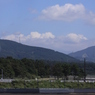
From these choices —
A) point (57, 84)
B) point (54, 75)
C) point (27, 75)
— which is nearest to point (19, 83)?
point (57, 84)

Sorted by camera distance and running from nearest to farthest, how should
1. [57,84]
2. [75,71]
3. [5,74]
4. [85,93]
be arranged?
[85,93], [57,84], [5,74], [75,71]

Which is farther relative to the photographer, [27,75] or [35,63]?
[35,63]

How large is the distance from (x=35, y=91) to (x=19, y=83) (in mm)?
10773

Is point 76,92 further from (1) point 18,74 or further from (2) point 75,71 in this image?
(2) point 75,71

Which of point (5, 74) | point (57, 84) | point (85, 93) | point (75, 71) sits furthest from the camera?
→ point (75, 71)

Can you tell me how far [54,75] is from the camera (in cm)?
9062

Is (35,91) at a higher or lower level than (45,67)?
lower

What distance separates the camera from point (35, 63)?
95.0 metres

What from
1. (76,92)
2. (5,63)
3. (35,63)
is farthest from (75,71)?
(76,92)

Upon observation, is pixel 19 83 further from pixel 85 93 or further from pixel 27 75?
pixel 27 75

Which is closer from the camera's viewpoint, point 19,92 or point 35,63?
point 19,92

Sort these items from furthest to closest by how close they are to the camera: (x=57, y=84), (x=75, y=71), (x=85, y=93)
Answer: (x=75, y=71) → (x=57, y=84) → (x=85, y=93)

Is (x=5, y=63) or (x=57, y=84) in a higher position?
(x=5, y=63)

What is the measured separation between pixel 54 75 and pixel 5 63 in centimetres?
1595
